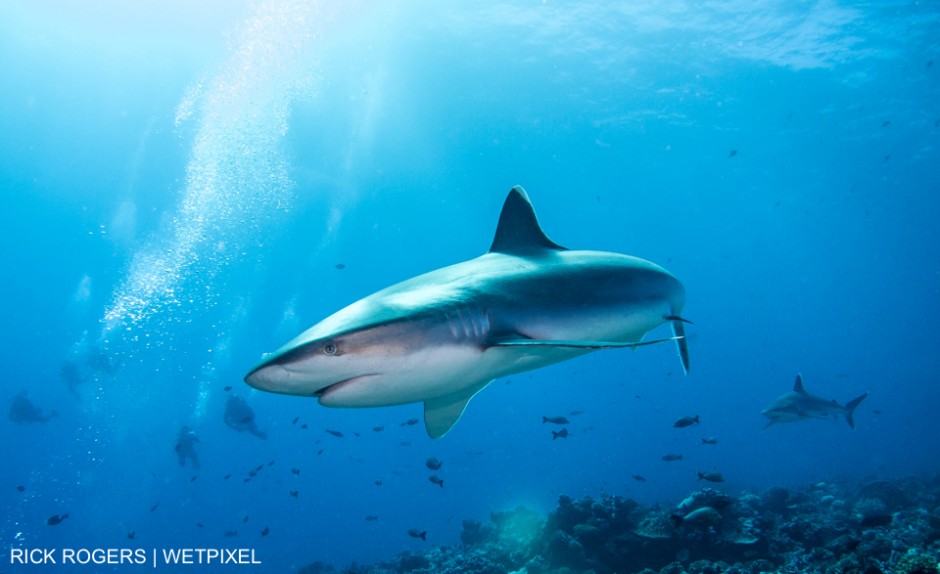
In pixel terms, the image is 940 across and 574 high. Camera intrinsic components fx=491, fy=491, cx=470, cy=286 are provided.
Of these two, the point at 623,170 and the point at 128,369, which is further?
the point at 128,369

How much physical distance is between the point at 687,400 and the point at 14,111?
140033mm

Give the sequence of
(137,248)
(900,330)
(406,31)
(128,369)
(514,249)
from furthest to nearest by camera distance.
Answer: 1. (900,330)
2. (128,369)
3. (137,248)
4. (406,31)
5. (514,249)

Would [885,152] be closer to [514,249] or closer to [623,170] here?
[623,170]

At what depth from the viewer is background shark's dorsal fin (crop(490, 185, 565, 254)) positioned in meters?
4.69

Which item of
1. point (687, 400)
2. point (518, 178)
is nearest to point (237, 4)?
point (518, 178)

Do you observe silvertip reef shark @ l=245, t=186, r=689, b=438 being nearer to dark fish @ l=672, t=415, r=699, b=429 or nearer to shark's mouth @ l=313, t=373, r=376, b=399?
shark's mouth @ l=313, t=373, r=376, b=399

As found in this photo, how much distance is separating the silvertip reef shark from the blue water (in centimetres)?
1280

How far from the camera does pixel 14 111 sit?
39.2m

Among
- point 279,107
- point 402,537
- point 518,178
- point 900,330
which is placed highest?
point 279,107

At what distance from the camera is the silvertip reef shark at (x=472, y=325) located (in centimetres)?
255

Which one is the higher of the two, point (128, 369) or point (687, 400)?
point (128, 369)

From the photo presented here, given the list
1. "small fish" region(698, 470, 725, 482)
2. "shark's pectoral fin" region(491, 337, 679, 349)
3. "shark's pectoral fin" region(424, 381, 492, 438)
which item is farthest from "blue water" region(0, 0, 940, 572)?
"shark's pectoral fin" region(491, 337, 679, 349)

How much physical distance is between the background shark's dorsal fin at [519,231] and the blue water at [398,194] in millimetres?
12760

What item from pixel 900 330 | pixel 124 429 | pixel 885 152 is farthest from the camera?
pixel 900 330
